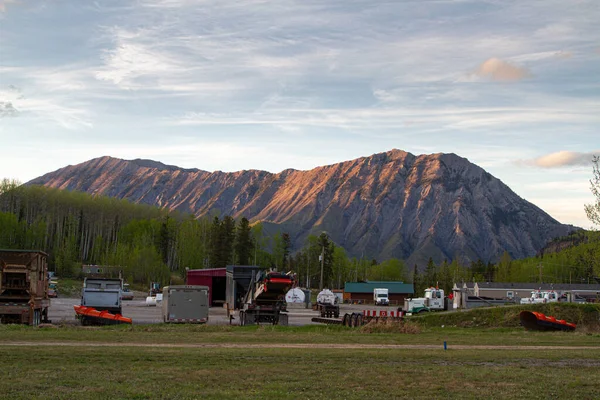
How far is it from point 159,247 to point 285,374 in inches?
5365

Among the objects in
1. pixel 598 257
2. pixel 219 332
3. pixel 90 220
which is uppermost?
pixel 90 220

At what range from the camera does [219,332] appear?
3162 centimetres

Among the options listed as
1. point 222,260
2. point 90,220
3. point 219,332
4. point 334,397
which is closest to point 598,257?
point 219,332

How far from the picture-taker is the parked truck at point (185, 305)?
38.8 meters

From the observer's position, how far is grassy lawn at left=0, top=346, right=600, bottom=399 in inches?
537

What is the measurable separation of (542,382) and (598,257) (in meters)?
33.5

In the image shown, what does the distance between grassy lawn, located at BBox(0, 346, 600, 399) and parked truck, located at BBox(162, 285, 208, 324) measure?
16.8m

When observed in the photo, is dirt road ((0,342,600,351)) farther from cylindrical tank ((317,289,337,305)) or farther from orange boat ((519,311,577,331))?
cylindrical tank ((317,289,337,305))

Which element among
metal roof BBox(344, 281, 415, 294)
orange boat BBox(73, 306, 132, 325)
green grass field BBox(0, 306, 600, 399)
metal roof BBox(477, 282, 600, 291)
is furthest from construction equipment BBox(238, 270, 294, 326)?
metal roof BBox(477, 282, 600, 291)

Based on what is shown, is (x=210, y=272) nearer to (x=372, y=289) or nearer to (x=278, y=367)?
(x=372, y=289)

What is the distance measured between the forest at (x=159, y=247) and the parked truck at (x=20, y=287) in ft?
278

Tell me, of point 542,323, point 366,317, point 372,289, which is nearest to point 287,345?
point 366,317

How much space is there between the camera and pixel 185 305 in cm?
3900

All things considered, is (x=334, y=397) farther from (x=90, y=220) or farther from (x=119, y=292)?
(x=90, y=220)
